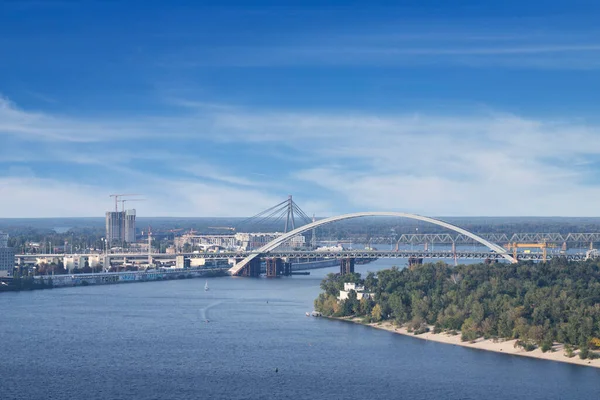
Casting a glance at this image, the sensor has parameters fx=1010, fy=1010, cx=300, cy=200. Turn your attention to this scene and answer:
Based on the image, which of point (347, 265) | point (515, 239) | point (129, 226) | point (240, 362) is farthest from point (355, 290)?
point (129, 226)

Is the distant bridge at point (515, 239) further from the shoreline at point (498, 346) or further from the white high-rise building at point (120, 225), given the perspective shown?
the shoreline at point (498, 346)

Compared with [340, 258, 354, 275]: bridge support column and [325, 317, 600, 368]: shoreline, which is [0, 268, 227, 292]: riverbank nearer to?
[340, 258, 354, 275]: bridge support column

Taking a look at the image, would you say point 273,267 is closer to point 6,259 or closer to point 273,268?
point 273,268

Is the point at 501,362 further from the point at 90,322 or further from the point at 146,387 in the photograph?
the point at 90,322

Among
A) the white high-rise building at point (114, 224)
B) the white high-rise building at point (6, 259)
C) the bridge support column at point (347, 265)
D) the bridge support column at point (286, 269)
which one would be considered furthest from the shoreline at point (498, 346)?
the white high-rise building at point (114, 224)

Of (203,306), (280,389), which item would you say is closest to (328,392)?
(280,389)

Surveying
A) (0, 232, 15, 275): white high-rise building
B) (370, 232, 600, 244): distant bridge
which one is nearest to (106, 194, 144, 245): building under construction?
(370, 232, 600, 244): distant bridge
